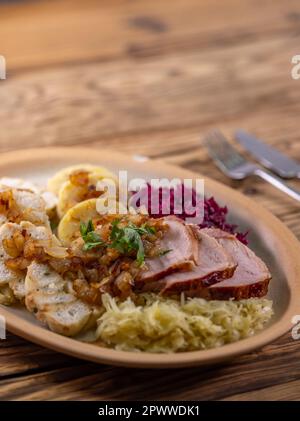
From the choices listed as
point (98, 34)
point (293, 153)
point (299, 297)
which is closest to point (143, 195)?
point (299, 297)

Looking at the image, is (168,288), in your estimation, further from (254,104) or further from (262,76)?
(262,76)

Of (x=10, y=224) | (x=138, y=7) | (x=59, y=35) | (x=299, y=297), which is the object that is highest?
(x=138, y=7)

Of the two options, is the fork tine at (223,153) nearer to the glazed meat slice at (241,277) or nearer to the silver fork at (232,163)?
the silver fork at (232,163)

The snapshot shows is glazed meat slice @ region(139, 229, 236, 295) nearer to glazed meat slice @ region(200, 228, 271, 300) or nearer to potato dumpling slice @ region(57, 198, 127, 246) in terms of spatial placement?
glazed meat slice @ region(200, 228, 271, 300)

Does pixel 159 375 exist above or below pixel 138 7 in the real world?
below

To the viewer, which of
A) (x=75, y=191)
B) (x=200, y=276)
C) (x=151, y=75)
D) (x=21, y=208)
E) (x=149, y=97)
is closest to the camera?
(x=200, y=276)

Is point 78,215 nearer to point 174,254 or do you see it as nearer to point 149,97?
point 174,254

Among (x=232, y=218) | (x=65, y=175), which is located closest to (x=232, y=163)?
(x=232, y=218)
